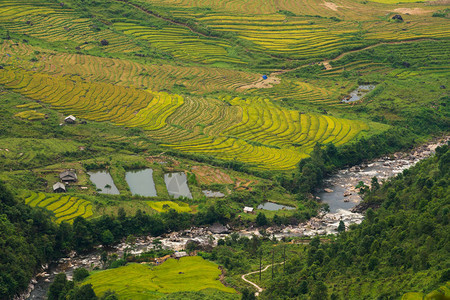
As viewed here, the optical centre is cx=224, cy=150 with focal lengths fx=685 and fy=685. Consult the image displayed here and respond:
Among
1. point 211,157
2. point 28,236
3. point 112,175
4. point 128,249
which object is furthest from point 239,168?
point 28,236

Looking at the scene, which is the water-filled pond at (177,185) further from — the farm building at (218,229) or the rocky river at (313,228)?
the rocky river at (313,228)

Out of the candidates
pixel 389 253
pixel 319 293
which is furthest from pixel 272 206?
pixel 319 293

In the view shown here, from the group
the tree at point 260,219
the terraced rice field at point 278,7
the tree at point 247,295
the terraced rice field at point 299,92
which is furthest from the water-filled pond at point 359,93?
the tree at point 247,295

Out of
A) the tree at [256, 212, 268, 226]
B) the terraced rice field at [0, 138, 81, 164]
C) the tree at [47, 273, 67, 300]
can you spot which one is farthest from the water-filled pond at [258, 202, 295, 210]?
the tree at [47, 273, 67, 300]

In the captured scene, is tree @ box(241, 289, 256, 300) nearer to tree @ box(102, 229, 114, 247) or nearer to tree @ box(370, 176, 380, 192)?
tree @ box(102, 229, 114, 247)

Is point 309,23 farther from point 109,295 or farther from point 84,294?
point 84,294

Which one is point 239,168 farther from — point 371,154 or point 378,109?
point 378,109
